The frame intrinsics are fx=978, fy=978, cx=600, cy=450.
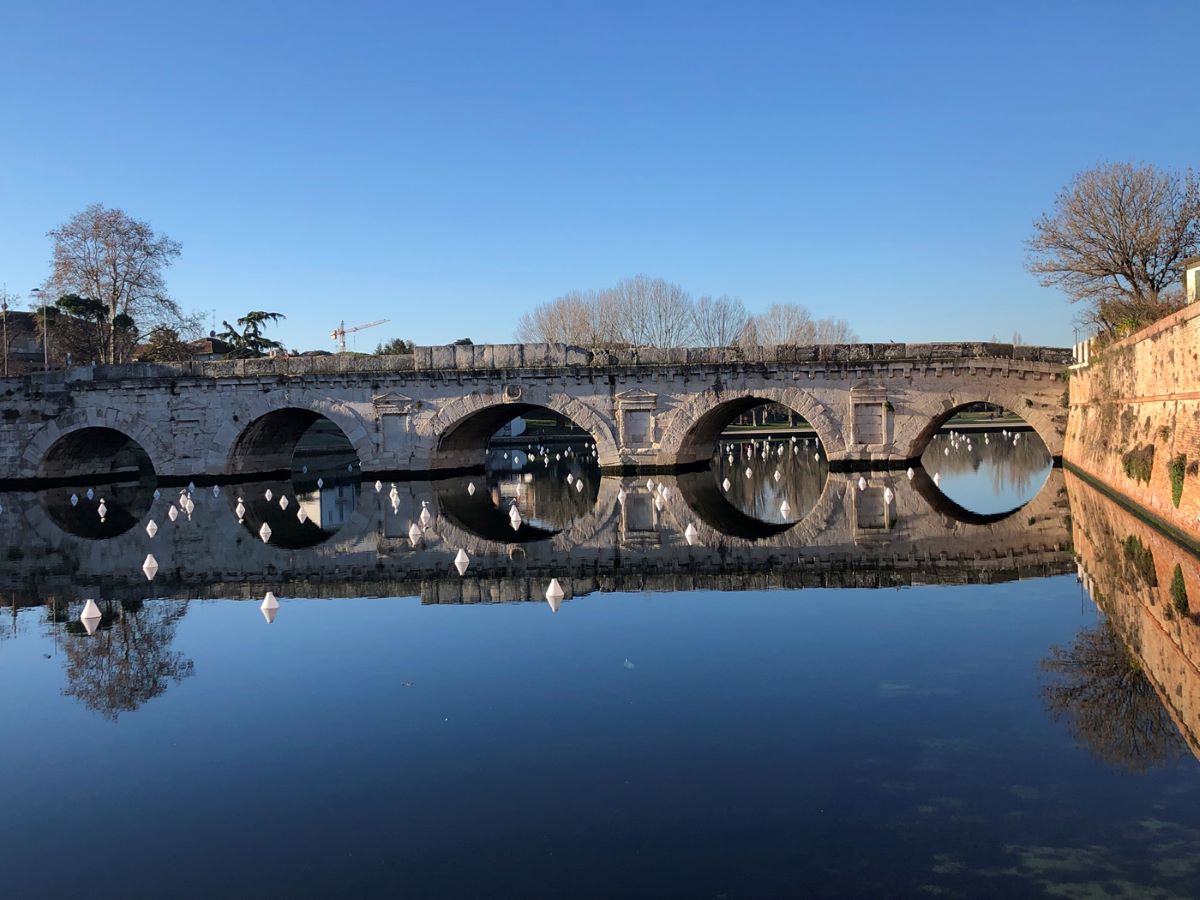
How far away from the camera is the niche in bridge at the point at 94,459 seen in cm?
4562

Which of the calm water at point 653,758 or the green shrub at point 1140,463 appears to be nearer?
the calm water at point 653,758

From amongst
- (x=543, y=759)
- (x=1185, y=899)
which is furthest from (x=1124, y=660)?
(x=543, y=759)

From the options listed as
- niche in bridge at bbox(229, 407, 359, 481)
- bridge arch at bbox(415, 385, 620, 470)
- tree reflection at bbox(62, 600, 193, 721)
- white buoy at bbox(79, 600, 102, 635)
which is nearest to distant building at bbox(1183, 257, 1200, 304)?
tree reflection at bbox(62, 600, 193, 721)

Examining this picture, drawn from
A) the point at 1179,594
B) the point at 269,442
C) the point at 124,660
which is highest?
the point at 269,442

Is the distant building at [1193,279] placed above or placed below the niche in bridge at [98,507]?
above

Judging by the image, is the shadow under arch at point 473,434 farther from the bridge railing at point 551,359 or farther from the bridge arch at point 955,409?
the bridge arch at point 955,409

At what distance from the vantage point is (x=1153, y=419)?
21266 millimetres

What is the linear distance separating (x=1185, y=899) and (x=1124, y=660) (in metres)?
5.32

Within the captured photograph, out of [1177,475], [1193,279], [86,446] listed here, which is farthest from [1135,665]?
[86,446]

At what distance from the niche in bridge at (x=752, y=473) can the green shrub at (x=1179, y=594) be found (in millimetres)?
9839

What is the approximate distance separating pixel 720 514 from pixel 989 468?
68.8ft

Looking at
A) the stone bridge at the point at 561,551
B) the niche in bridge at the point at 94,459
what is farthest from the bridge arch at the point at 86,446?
the stone bridge at the point at 561,551

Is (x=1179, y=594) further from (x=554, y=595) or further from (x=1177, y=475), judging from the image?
(x=554, y=595)

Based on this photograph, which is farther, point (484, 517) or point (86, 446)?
point (86, 446)
